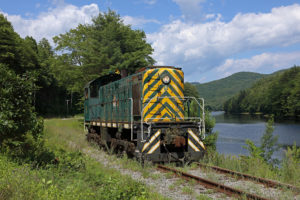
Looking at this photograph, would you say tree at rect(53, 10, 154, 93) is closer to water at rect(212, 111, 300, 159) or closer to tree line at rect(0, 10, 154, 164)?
tree line at rect(0, 10, 154, 164)

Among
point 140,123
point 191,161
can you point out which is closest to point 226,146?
point 191,161

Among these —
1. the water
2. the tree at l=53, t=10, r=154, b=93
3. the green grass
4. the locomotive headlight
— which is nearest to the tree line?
the tree at l=53, t=10, r=154, b=93

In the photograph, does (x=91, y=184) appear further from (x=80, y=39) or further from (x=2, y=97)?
(x=80, y=39)

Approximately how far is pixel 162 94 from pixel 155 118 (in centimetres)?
93

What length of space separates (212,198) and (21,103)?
16.5ft

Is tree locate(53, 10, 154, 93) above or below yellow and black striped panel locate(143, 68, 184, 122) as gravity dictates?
above

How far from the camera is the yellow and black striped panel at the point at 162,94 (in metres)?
10.2

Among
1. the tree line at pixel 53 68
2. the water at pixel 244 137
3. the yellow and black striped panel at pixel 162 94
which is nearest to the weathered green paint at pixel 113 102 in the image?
the yellow and black striped panel at pixel 162 94

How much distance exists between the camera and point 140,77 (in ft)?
34.3

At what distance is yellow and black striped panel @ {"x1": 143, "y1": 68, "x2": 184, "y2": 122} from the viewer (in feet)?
33.5

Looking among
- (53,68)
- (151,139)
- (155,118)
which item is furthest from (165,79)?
(53,68)

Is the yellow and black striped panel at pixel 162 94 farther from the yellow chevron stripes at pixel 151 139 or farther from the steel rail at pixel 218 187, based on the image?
the steel rail at pixel 218 187

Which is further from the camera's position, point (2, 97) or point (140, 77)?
point (140, 77)

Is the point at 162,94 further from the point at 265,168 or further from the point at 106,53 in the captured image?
the point at 106,53
